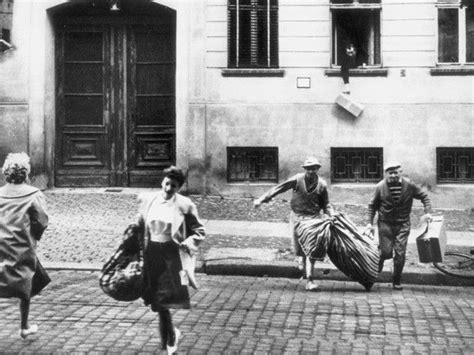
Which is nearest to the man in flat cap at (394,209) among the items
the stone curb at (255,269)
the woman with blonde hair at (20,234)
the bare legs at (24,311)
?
the stone curb at (255,269)

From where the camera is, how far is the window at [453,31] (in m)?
16.0

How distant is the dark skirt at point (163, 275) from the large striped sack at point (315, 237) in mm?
3412

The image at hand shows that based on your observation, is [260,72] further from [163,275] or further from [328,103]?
[163,275]

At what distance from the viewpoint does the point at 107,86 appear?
16875 mm

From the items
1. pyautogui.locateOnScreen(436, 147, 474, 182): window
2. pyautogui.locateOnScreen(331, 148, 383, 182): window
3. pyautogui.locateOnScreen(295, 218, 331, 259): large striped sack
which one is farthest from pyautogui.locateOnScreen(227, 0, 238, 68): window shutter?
pyautogui.locateOnScreen(295, 218, 331, 259): large striped sack

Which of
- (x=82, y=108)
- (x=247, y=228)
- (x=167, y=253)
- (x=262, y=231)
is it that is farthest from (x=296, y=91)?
(x=167, y=253)

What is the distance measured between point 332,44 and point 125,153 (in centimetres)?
511

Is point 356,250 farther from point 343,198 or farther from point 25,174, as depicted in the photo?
point 343,198

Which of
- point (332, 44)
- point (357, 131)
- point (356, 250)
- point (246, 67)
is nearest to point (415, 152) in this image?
point (357, 131)

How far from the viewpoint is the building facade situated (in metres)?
15.9

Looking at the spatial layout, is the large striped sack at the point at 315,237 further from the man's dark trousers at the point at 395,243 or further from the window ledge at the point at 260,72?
the window ledge at the point at 260,72

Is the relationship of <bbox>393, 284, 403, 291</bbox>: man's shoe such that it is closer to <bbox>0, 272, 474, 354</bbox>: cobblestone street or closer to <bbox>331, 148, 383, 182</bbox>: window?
<bbox>0, 272, 474, 354</bbox>: cobblestone street

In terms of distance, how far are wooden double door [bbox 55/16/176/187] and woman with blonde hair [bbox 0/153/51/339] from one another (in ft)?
32.8

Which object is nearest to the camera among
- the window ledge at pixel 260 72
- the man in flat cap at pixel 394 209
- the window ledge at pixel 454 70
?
the man in flat cap at pixel 394 209
